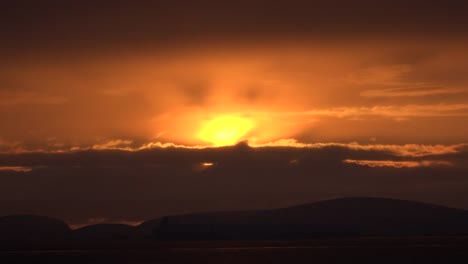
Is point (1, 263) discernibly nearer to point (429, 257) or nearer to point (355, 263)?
point (355, 263)

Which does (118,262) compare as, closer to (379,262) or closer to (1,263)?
(1,263)

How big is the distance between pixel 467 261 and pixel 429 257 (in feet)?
38.6

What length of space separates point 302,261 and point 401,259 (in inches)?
363

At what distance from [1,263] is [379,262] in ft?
124

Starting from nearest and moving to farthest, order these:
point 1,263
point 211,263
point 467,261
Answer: point 467,261
point 211,263
point 1,263

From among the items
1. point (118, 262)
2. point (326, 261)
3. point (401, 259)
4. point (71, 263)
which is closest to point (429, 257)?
point (401, 259)

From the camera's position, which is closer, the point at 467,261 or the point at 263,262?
the point at 467,261

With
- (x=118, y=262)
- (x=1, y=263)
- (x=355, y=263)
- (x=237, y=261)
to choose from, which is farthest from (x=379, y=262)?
(x=1, y=263)

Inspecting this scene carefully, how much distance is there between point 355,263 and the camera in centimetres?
7850

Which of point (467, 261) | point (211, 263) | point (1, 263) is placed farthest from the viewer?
point (1, 263)

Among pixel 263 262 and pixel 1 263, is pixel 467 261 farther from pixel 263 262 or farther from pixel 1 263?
pixel 1 263

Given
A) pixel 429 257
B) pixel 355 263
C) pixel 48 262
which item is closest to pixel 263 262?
pixel 355 263

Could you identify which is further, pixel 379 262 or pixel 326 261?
pixel 326 261

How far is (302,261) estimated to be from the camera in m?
85.2
